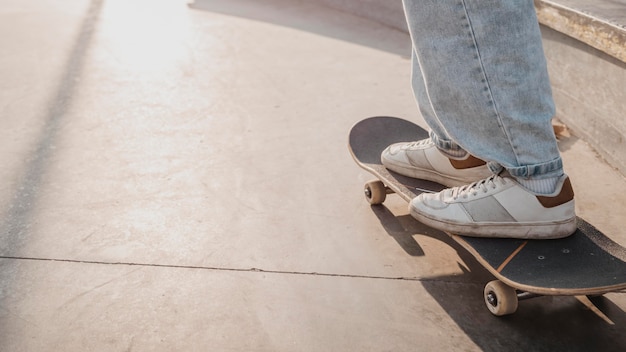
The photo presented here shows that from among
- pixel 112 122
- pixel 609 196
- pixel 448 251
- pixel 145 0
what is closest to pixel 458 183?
pixel 448 251

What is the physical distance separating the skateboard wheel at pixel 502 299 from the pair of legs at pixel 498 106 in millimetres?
142

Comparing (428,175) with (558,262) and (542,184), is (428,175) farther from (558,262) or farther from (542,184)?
(558,262)

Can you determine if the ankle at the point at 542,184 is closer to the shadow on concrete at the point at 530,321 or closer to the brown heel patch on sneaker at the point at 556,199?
the brown heel patch on sneaker at the point at 556,199

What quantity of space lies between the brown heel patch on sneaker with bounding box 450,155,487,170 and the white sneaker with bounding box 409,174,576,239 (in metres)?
0.13

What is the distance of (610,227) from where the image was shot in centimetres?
223

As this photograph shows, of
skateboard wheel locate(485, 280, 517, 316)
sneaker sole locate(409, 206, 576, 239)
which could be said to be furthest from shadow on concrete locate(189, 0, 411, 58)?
skateboard wheel locate(485, 280, 517, 316)

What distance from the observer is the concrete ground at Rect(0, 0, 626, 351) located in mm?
1773

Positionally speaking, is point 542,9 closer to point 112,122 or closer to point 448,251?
point 448,251

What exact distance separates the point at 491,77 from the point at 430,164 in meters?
0.44

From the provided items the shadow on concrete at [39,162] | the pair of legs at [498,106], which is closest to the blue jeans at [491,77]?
the pair of legs at [498,106]

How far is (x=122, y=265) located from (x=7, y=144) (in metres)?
0.97

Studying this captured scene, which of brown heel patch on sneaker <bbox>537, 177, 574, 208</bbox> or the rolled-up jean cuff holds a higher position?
brown heel patch on sneaker <bbox>537, 177, 574, 208</bbox>

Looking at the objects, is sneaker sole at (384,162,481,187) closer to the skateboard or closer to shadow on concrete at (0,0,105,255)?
the skateboard

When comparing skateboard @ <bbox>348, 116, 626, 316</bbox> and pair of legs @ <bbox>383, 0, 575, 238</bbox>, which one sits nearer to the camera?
skateboard @ <bbox>348, 116, 626, 316</bbox>
